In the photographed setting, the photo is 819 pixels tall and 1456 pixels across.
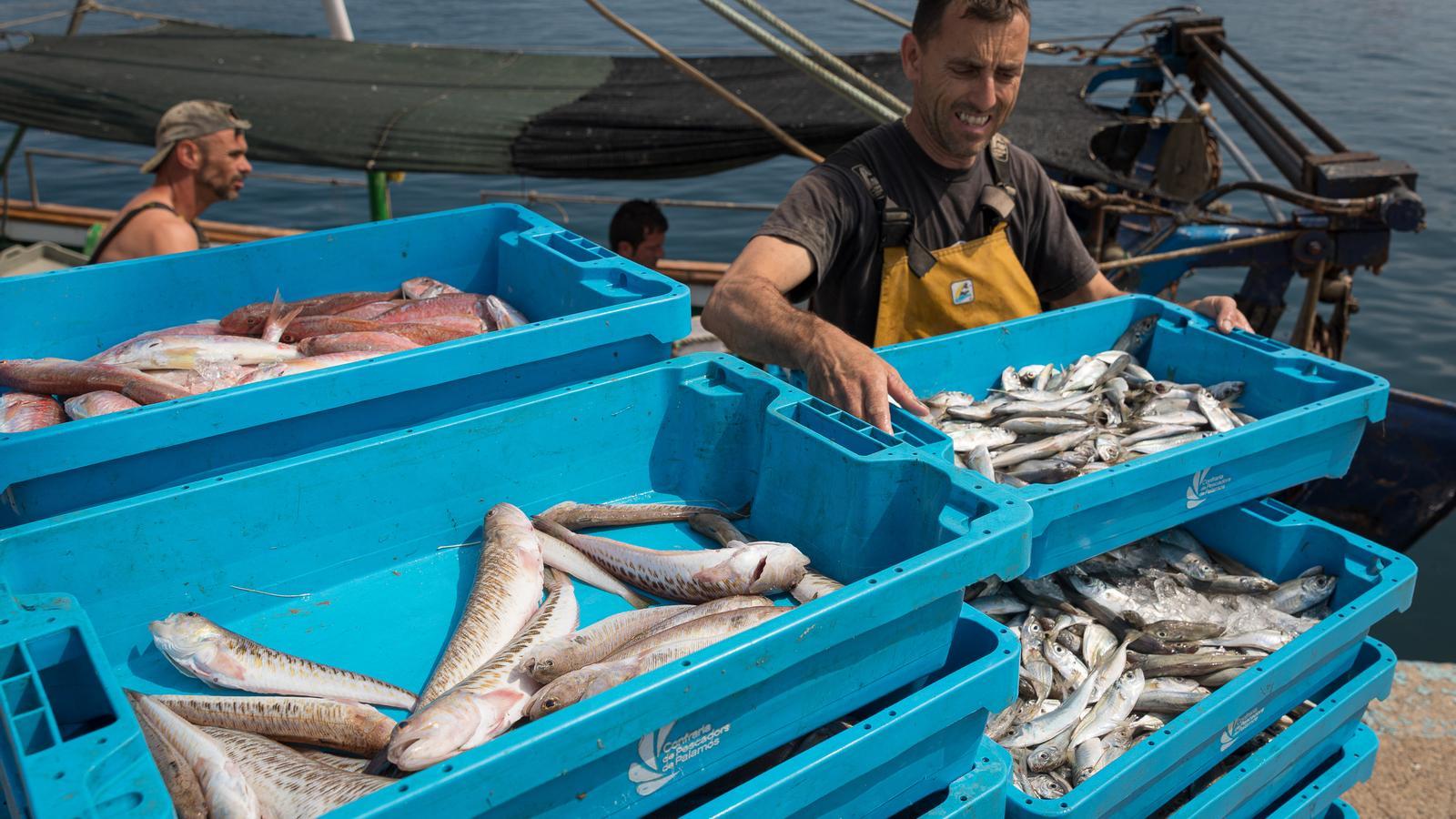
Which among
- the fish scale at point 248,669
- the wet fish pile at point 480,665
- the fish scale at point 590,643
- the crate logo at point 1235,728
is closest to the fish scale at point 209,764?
the wet fish pile at point 480,665

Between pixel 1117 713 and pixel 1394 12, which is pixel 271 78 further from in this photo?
pixel 1394 12

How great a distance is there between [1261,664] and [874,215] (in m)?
1.83

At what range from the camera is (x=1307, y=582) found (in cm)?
298

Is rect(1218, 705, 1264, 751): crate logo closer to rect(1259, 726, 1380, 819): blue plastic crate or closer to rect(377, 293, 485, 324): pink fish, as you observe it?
rect(1259, 726, 1380, 819): blue plastic crate

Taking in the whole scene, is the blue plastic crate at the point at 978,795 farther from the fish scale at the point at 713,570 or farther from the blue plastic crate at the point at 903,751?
the fish scale at the point at 713,570

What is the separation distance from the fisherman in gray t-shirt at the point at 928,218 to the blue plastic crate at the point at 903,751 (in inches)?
51.7

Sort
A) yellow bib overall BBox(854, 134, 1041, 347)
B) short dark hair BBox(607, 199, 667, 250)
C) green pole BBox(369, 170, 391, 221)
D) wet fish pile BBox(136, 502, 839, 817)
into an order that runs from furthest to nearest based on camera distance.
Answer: green pole BBox(369, 170, 391, 221) → short dark hair BBox(607, 199, 667, 250) → yellow bib overall BBox(854, 134, 1041, 347) → wet fish pile BBox(136, 502, 839, 817)

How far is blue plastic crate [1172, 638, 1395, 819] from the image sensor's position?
254 cm

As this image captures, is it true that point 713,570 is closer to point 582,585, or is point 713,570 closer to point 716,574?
point 716,574

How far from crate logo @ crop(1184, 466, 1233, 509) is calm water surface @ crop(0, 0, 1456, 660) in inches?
173

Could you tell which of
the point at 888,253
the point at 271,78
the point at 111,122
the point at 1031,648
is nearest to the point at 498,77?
the point at 271,78

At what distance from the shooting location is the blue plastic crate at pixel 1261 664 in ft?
7.34

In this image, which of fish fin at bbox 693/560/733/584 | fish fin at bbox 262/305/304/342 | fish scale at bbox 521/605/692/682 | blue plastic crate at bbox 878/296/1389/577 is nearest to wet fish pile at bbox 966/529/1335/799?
blue plastic crate at bbox 878/296/1389/577

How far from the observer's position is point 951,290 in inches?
145
